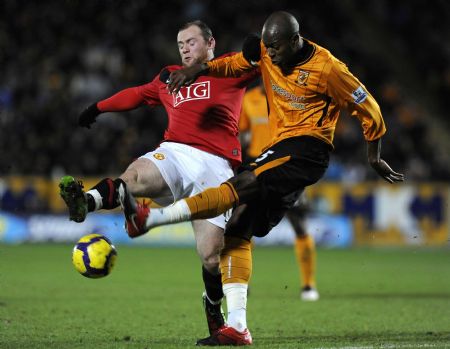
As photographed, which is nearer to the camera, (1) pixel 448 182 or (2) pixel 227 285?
(2) pixel 227 285

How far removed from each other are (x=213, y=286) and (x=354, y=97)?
67.3 inches

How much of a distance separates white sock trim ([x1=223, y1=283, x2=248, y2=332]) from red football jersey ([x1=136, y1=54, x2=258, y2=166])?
1.06m

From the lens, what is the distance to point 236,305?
5.62 metres

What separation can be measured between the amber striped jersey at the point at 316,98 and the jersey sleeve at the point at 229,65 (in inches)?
5.2

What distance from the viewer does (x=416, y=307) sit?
8.27m

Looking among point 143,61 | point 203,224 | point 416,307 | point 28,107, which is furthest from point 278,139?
point 143,61

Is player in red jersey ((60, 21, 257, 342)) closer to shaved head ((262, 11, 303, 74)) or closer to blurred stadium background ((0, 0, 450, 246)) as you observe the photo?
shaved head ((262, 11, 303, 74))

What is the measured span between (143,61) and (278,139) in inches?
622

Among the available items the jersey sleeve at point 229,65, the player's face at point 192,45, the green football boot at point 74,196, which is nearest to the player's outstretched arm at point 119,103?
the player's face at point 192,45

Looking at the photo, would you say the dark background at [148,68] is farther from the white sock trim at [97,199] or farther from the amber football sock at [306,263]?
the white sock trim at [97,199]

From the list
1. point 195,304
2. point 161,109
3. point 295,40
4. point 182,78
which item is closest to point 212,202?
point 182,78

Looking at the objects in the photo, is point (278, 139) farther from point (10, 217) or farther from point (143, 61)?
point (143, 61)

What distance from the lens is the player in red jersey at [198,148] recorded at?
594 cm

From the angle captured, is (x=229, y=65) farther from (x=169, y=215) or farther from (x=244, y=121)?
(x=244, y=121)
